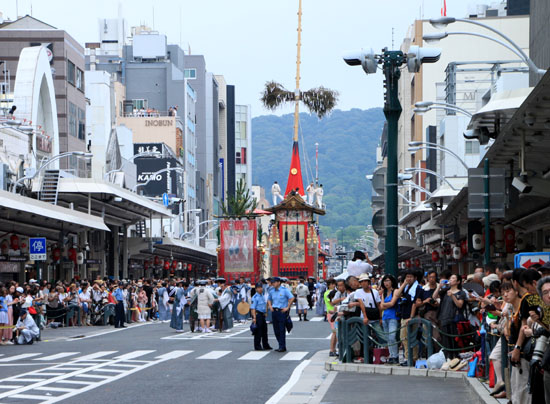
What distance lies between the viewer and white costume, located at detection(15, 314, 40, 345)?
2884cm

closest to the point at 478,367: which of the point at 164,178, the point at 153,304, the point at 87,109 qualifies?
the point at 153,304

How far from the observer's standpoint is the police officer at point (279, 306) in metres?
24.3

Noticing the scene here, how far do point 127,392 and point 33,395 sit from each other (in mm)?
1336

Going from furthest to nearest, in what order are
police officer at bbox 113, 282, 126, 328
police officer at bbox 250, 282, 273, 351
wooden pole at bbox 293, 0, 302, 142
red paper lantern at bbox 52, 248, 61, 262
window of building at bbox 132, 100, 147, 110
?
window of building at bbox 132, 100, 147, 110 → wooden pole at bbox 293, 0, 302, 142 → red paper lantern at bbox 52, 248, 61, 262 → police officer at bbox 113, 282, 126, 328 → police officer at bbox 250, 282, 273, 351

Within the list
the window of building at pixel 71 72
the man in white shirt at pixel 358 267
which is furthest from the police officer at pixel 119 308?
the window of building at pixel 71 72

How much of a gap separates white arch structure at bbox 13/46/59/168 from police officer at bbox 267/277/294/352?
34.7m

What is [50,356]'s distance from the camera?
76.6 ft

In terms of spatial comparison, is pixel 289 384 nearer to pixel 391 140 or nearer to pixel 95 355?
pixel 391 140

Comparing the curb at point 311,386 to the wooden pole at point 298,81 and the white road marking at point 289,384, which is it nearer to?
the white road marking at point 289,384

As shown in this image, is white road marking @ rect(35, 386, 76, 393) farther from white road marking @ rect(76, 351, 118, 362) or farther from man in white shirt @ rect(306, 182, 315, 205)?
man in white shirt @ rect(306, 182, 315, 205)

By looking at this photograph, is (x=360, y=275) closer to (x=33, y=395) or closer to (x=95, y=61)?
(x=33, y=395)

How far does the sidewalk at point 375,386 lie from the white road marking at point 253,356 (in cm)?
241

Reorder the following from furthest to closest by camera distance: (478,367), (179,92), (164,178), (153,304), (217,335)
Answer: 1. (179,92)
2. (164,178)
3. (153,304)
4. (217,335)
5. (478,367)

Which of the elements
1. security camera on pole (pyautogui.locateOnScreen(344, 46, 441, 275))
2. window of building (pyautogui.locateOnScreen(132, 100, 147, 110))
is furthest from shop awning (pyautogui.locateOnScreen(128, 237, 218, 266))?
security camera on pole (pyautogui.locateOnScreen(344, 46, 441, 275))
